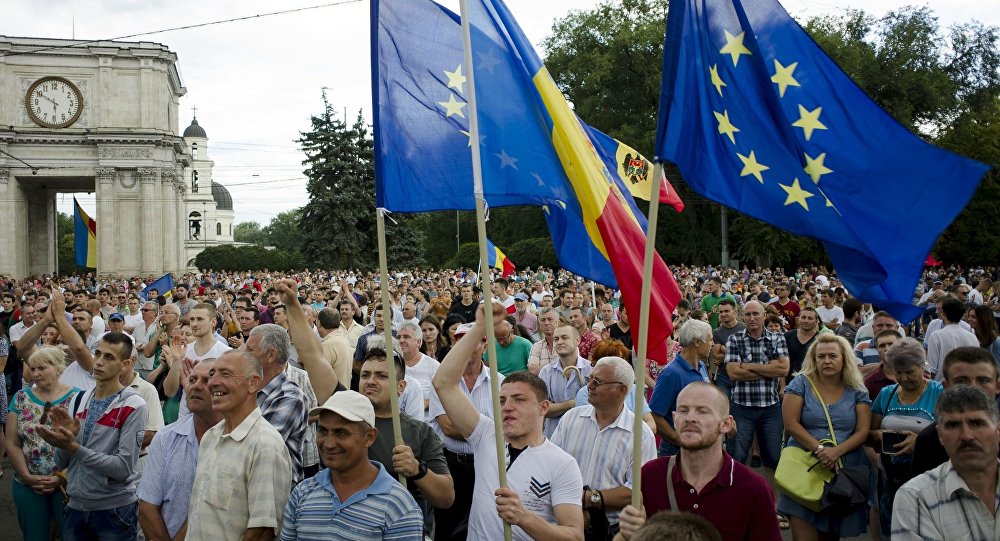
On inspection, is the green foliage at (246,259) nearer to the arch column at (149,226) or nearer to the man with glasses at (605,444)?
the arch column at (149,226)

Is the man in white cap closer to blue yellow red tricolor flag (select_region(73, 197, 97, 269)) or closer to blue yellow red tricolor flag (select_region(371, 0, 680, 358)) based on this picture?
blue yellow red tricolor flag (select_region(371, 0, 680, 358))

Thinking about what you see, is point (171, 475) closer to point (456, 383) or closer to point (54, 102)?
point (456, 383)


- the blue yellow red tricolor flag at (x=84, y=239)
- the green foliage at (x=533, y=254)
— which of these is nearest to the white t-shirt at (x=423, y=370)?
the blue yellow red tricolor flag at (x=84, y=239)

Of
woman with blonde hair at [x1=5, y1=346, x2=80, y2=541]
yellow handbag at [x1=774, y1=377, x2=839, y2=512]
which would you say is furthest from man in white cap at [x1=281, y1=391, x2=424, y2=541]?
yellow handbag at [x1=774, y1=377, x2=839, y2=512]

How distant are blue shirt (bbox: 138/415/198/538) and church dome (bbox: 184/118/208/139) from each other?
144 meters

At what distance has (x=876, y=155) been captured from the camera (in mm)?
4441

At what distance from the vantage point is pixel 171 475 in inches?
188

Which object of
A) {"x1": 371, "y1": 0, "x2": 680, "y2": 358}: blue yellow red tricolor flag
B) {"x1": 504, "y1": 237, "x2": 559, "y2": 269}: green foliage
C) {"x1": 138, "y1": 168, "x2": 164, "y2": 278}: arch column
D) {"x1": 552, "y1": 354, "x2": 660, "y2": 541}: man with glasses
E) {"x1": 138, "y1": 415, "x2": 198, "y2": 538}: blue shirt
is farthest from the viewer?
{"x1": 138, "y1": 168, "x2": 164, "y2": 278}: arch column

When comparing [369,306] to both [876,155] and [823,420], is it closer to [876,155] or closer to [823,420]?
[823,420]

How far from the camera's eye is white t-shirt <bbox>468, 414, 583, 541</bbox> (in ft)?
14.4

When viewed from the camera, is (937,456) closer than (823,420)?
Yes

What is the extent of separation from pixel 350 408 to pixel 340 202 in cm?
5400

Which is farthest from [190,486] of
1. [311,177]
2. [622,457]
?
[311,177]

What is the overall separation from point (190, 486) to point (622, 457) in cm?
235
